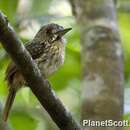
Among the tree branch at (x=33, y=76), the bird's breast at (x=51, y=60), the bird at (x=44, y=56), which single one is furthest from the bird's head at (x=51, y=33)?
the tree branch at (x=33, y=76)

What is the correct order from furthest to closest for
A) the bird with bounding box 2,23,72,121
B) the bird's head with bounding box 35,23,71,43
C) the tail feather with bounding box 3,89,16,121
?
the bird's head with bounding box 35,23,71,43, the bird with bounding box 2,23,72,121, the tail feather with bounding box 3,89,16,121

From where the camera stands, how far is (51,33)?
418 centimetres

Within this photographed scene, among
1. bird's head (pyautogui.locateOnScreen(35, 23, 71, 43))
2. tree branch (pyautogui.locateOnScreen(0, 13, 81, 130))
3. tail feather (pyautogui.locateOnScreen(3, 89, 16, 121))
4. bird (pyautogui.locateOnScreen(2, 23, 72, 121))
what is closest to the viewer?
tree branch (pyautogui.locateOnScreen(0, 13, 81, 130))

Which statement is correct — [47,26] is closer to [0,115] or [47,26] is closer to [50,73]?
[50,73]

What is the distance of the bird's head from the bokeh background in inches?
6.1

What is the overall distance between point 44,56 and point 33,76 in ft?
3.50

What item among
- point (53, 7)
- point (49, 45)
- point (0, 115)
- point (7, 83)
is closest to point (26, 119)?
point (7, 83)

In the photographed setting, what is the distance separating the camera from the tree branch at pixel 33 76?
260cm

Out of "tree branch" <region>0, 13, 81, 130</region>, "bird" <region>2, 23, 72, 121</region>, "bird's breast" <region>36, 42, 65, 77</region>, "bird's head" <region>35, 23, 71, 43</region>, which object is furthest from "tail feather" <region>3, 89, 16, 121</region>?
"tree branch" <region>0, 13, 81, 130</region>

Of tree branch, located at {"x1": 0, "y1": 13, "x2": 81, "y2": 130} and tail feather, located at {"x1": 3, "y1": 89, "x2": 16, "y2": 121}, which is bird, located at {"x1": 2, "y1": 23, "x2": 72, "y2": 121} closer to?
tail feather, located at {"x1": 3, "y1": 89, "x2": 16, "y2": 121}

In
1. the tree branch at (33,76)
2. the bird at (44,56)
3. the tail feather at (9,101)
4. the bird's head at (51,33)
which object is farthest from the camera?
the bird's head at (51,33)

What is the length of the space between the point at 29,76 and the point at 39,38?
1.37 m

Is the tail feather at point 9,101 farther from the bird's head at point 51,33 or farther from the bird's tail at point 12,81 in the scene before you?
the bird's head at point 51,33

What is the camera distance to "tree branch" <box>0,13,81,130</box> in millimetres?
2598
